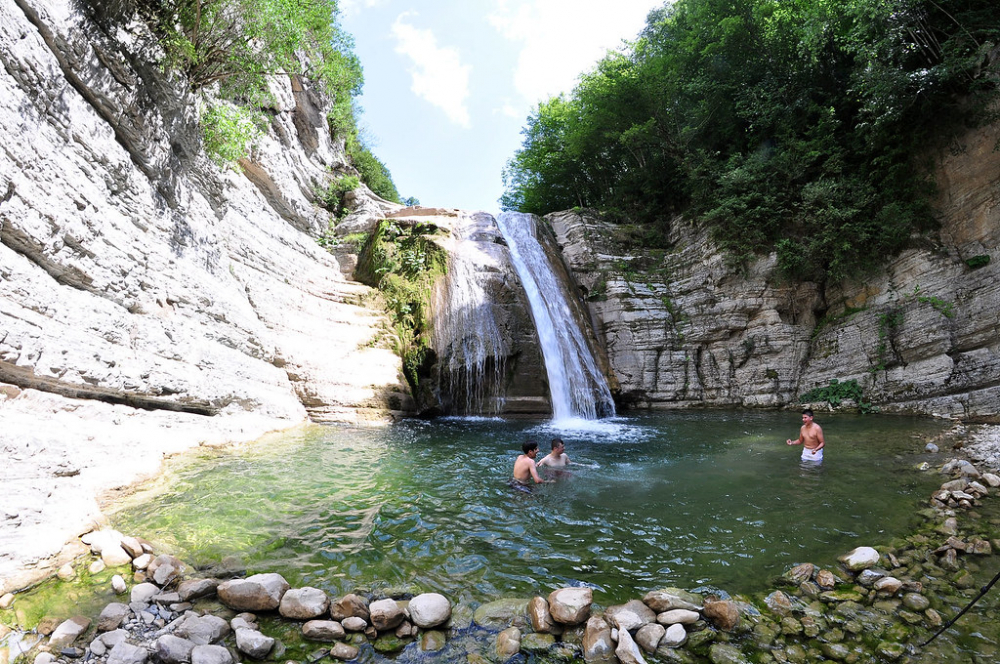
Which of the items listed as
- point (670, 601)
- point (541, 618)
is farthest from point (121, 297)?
point (670, 601)

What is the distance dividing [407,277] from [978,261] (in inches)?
606

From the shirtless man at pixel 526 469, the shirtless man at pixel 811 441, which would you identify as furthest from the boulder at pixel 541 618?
the shirtless man at pixel 811 441

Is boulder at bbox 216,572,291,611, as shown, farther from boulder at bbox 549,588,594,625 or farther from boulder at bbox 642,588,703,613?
boulder at bbox 642,588,703,613

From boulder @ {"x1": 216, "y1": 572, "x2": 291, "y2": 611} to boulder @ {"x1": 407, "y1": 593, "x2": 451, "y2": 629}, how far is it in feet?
3.24

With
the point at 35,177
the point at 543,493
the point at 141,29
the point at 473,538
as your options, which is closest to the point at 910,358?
the point at 543,493

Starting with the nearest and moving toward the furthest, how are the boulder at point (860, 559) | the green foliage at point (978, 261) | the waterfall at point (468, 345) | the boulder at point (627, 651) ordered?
1. the boulder at point (627, 651)
2. the boulder at point (860, 559)
3. the green foliage at point (978, 261)
4. the waterfall at point (468, 345)

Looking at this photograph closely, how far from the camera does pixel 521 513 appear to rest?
5.21 metres

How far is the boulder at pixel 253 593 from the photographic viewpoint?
3.16 meters

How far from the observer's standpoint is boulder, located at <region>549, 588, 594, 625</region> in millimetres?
3033

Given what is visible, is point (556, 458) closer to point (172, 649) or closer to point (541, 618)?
point (541, 618)

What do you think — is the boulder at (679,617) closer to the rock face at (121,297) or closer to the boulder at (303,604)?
the boulder at (303,604)

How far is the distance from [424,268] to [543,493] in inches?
407

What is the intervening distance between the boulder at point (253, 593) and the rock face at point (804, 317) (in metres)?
13.4

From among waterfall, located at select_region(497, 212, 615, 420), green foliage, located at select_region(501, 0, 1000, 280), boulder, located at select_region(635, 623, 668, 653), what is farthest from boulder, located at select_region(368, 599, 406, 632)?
green foliage, located at select_region(501, 0, 1000, 280)
